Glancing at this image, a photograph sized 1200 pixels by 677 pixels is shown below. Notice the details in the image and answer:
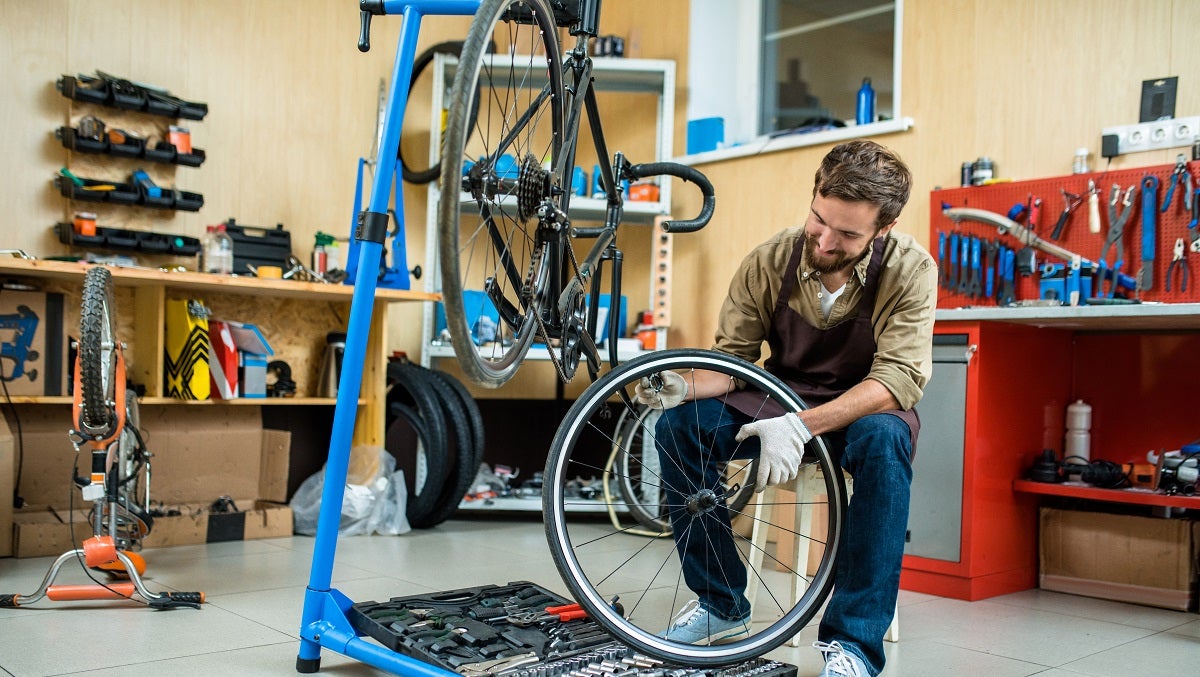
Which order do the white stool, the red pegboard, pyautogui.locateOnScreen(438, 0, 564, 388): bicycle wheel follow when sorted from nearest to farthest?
pyautogui.locateOnScreen(438, 0, 564, 388): bicycle wheel
the white stool
the red pegboard

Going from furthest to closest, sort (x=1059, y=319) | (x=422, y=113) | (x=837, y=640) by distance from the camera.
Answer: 1. (x=422, y=113)
2. (x=1059, y=319)
3. (x=837, y=640)

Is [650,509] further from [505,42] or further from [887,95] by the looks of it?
[505,42]

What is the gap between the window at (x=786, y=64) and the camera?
372 centimetres

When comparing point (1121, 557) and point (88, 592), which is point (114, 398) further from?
point (1121, 557)

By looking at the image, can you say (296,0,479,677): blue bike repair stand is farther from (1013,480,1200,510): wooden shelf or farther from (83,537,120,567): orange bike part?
(1013,480,1200,510): wooden shelf

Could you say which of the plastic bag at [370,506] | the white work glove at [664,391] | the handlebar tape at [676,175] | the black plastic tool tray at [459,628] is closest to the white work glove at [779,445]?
the white work glove at [664,391]

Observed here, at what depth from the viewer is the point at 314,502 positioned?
350 cm

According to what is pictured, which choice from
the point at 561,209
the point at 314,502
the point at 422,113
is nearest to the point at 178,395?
the point at 314,502

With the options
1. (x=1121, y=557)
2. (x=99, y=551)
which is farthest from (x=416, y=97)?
(x=1121, y=557)

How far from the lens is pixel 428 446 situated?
3449 mm

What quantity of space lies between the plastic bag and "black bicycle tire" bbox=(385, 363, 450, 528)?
2.1 inches

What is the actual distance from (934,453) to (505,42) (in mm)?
2705

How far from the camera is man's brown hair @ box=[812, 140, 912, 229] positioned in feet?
6.00

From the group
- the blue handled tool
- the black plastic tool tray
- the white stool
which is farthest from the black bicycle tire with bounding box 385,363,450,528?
the blue handled tool
